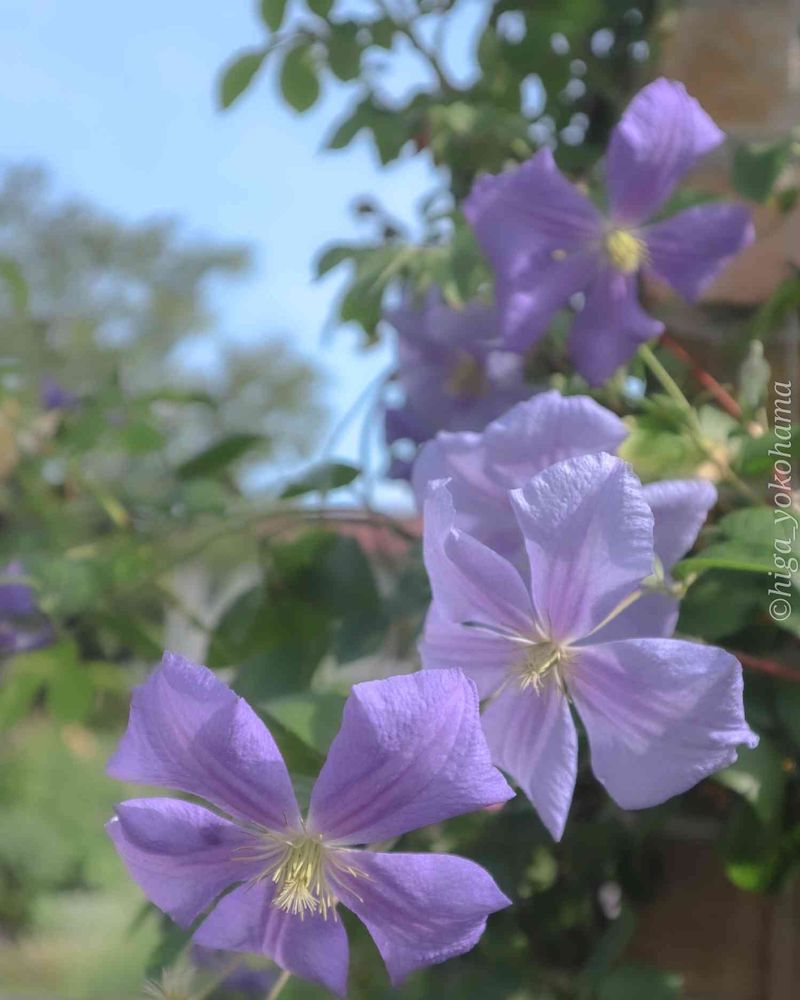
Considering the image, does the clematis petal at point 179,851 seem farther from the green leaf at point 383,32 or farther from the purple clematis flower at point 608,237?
the green leaf at point 383,32

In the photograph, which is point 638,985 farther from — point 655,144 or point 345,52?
point 345,52

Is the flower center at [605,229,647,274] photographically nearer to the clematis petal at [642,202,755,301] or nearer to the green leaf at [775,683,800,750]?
the clematis petal at [642,202,755,301]

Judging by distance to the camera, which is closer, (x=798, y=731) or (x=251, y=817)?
(x=251, y=817)

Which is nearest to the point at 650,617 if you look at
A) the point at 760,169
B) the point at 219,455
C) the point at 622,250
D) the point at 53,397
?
the point at 622,250

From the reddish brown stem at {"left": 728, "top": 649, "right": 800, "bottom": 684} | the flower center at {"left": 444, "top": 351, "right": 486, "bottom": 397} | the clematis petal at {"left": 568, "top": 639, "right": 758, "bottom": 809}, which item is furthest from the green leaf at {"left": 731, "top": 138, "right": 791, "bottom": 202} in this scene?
the clematis petal at {"left": 568, "top": 639, "right": 758, "bottom": 809}

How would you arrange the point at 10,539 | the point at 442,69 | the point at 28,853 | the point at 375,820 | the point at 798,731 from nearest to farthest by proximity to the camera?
the point at 375,820 → the point at 798,731 → the point at 442,69 → the point at 10,539 → the point at 28,853

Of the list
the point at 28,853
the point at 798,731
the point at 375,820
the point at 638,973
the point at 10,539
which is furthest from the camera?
the point at 28,853

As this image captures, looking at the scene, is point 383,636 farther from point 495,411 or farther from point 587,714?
point 587,714

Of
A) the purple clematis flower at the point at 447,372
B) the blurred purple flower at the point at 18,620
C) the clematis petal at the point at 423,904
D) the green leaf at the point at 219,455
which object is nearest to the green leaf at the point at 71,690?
the blurred purple flower at the point at 18,620

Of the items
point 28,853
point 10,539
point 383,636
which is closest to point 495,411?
point 383,636
